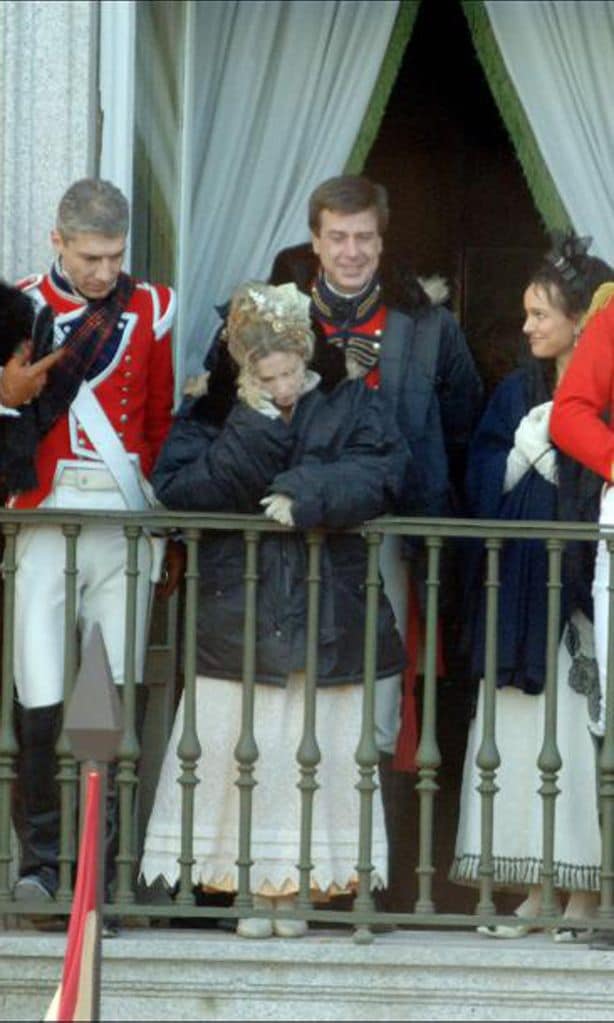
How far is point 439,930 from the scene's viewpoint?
866 cm

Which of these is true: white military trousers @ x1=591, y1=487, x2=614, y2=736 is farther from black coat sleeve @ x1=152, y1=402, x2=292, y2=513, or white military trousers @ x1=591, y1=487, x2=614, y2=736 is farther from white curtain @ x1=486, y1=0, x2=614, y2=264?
white curtain @ x1=486, y1=0, x2=614, y2=264

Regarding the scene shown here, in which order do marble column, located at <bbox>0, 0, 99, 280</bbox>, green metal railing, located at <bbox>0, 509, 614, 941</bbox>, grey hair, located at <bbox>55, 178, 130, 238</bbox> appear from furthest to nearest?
1. marble column, located at <bbox>0, 0, 99, 280</bbox>
2. grey hair, located at <bbox>55, 178, 130, 238</bbox>
3. green metal railing, located at <bbox>0, 509, 614, 941</bbox>

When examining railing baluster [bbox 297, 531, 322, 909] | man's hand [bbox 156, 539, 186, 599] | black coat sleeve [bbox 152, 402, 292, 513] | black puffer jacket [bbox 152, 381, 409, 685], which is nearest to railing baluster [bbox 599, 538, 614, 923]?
black puffer jacket [bbox 152, 381, 409, 685]

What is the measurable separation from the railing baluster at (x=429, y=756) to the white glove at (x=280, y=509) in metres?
0.40

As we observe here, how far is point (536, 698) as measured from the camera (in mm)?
8578

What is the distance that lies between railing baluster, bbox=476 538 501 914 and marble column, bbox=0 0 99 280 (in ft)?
5.93

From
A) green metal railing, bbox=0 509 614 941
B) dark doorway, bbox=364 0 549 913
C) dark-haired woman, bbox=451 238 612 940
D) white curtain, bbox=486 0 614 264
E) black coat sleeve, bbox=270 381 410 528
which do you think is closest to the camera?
black coat sleeve, bbox=270 381 410 528

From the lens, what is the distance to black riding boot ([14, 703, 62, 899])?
849cm

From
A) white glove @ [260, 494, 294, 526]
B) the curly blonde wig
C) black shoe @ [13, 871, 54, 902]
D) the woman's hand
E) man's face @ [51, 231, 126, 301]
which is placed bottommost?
black shoe @ [13, 871, 54, 902]

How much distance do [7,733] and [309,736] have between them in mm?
830

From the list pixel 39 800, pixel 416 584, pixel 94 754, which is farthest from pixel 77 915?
pixel 416 584

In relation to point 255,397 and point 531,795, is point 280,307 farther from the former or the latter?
point 531,795

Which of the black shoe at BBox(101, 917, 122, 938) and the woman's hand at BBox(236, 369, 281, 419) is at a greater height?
the woman's hand at BBox(236, 369, 281, 419)

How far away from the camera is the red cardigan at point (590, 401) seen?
8.33 meters
